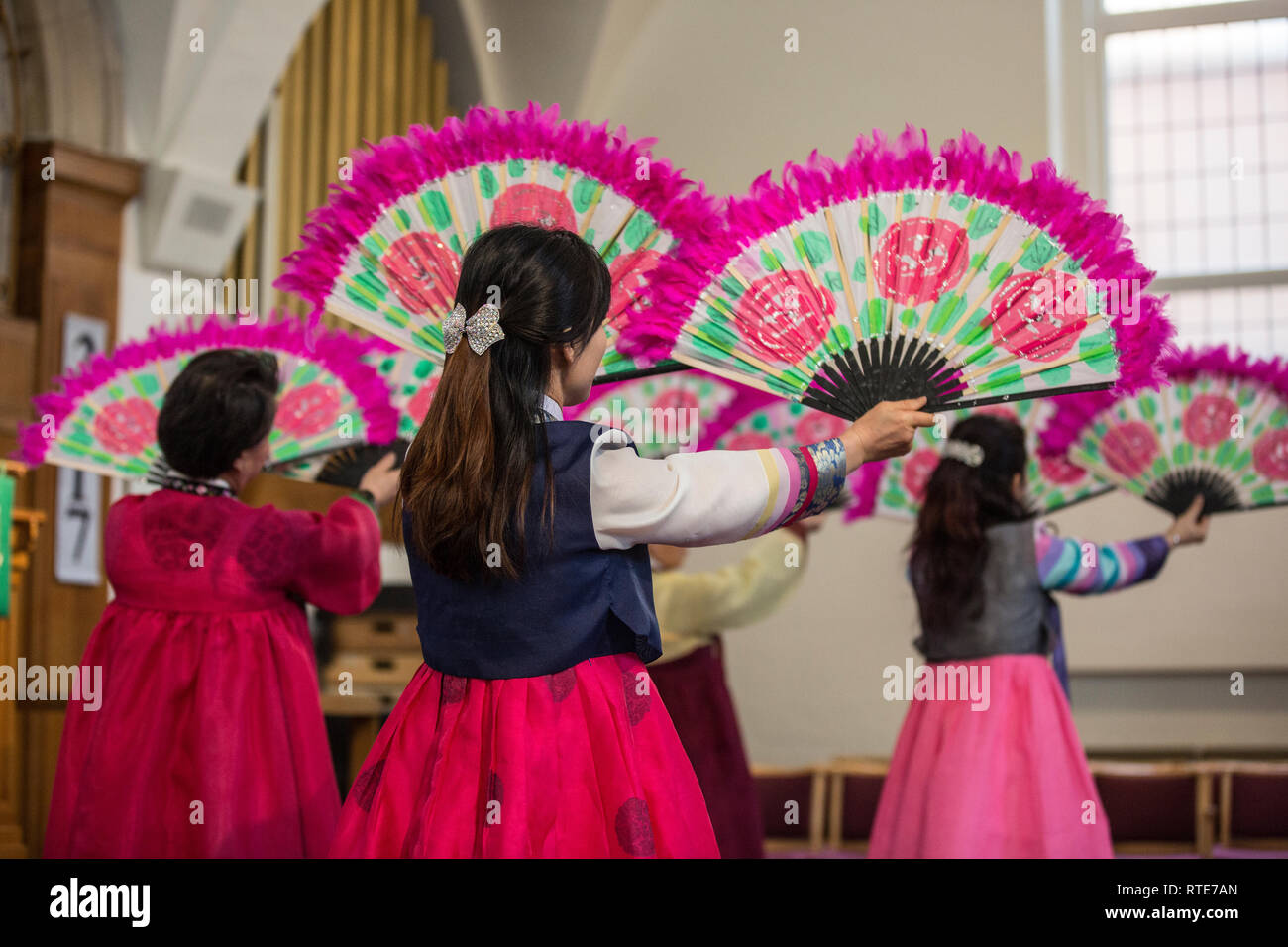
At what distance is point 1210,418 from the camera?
3629mm

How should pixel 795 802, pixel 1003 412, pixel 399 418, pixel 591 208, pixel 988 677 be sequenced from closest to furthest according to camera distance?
pixel 591 208
pixel 399 418
pixel 988 677
pixel 1003 412
pixel 795 802

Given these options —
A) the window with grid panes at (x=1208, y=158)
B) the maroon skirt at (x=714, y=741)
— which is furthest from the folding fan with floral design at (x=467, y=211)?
the window with grid panes at (x=1208, y=158)

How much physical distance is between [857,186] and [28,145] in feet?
12.2

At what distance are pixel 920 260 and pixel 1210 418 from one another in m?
1.91

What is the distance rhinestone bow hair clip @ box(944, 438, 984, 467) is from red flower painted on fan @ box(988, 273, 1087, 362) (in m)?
1.21

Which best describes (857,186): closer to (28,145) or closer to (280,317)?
(280,317)

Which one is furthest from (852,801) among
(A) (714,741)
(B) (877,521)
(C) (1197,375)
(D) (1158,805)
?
(C) (1197,375)

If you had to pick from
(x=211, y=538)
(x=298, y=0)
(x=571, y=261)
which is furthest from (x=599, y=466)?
(x=298, y=0)

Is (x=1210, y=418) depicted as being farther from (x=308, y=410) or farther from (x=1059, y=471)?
(x=308, y=410)

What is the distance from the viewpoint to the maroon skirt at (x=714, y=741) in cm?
374

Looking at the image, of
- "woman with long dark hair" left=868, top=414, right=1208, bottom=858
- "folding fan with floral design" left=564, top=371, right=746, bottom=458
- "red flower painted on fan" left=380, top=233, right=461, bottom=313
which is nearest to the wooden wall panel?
"folding fan with floral design" left=564, top=371, right=746, bottom=458

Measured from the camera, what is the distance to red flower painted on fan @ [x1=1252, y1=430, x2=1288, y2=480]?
362 cm

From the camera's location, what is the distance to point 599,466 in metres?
1.73

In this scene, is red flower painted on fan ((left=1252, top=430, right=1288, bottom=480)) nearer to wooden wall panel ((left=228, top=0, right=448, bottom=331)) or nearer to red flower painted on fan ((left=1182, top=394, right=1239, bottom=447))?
red flower painted on fan ((left=1182, top=394, right=1239, bottom=447))
